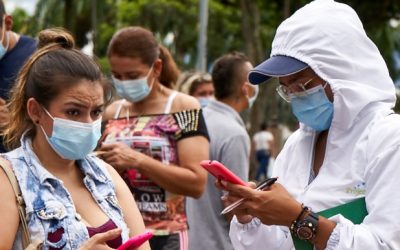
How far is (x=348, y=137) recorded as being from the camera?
10.8 ft

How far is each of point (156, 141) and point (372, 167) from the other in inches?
80.0

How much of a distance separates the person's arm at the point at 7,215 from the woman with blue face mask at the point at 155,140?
5.71 ft

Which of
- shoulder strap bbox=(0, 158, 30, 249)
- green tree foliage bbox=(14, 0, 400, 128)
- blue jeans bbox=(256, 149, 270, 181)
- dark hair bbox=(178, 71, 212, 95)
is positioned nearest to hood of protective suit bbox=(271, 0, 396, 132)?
shoulder strap bbox=(0, 158, 30, 249)

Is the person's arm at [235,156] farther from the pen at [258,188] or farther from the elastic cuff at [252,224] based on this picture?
the pen at [258,188]

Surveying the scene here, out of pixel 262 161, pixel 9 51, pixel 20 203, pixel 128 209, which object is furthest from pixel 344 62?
pixel 262 161

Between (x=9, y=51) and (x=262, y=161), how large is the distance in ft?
47.2

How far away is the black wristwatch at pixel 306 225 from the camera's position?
314cm

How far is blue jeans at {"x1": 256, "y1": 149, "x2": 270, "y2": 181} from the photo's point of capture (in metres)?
19.0

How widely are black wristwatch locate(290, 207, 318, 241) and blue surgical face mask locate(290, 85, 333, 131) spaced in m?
0.41

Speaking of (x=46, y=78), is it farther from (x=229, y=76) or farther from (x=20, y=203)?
(x=229, y=76)

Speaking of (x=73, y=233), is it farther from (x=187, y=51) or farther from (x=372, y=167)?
(x=187, y=51)

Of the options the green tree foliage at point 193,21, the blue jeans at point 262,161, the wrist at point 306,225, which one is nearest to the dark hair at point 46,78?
the wrist at point 306,225

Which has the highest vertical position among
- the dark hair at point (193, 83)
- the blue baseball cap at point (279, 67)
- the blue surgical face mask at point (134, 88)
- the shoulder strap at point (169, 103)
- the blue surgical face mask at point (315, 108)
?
the blue baseball cap at point (279, 67)

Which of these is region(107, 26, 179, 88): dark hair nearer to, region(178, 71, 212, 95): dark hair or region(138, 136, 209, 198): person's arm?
region(138, 136, 209, 198): person's arm
